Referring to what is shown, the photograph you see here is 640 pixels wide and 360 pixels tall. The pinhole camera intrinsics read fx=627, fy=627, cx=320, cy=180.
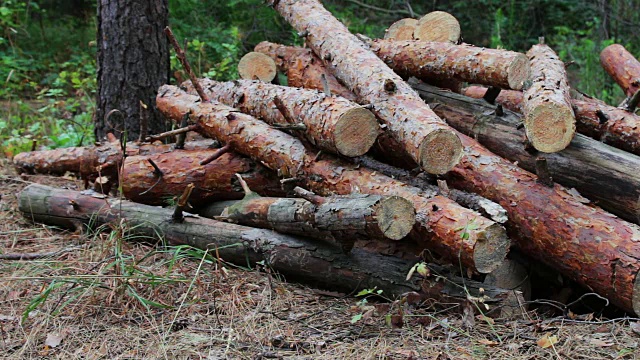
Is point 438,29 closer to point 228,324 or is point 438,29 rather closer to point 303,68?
point 303,68

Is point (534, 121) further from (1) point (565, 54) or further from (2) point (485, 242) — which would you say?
(1) point (565, 54)

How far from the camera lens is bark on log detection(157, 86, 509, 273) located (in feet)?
10.4

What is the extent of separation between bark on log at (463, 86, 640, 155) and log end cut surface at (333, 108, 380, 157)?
153 cm

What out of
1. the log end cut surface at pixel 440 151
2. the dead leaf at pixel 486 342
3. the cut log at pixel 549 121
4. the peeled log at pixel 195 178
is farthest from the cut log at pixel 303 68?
the dead leaf at pixel 486 342

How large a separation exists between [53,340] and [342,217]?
1.54 m

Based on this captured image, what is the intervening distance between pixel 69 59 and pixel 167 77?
18.3 ft

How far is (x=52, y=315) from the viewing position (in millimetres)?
3199

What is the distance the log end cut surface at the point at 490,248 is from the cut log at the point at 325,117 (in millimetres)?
963

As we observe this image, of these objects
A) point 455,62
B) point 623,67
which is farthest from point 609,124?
point 623,67

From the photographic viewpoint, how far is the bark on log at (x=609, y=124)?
4.04 m

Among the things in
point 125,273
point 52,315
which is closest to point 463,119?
point 125,273

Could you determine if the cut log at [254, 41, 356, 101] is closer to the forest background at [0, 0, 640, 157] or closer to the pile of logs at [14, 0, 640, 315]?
the pile of logs at [14, 0, 640, 315]

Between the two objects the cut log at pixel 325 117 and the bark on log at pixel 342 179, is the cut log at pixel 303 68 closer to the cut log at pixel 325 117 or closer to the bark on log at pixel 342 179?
the cut log at pixel 325 117

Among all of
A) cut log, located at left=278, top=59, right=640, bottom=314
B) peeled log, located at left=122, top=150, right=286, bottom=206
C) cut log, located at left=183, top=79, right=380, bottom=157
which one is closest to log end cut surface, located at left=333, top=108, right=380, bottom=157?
cut log, located at left=183, top=79, right=380, bottom=157
